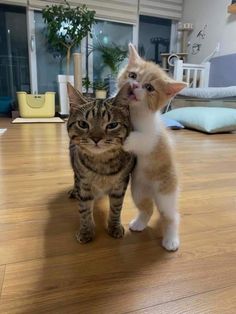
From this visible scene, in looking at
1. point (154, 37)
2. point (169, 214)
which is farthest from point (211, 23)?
point (169, 214)

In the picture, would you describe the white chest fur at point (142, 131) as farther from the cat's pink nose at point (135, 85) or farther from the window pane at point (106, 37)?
the window pane at point (106, 37)

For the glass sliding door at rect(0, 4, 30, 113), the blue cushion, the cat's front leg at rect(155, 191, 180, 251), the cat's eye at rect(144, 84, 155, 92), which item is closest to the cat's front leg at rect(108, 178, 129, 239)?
the cat's front leg at rect(155, 191, 180, 251)

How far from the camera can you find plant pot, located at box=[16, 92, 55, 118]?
3.79 m

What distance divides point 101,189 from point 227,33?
13.1 feet

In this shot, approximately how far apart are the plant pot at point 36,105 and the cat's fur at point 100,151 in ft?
10.6

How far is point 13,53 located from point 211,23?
3207 millimetres

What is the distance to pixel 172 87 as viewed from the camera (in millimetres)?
906

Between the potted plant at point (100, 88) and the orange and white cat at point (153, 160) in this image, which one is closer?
the orange and white cat at point (153, 160)

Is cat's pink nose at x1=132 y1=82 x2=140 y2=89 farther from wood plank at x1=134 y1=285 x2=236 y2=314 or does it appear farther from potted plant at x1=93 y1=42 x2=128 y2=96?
potted plant at x1=93 y1=42 x2=128 y2=96

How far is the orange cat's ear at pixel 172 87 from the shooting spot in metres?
0.90

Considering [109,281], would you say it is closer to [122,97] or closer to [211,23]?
[122,97]

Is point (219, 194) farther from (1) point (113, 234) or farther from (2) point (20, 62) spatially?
(2) point (20, 62)

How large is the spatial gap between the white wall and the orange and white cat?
3.55m

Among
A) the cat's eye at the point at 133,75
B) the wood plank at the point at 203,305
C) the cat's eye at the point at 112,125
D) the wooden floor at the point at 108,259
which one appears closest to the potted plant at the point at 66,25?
the cat's eye at the point at 133,75
